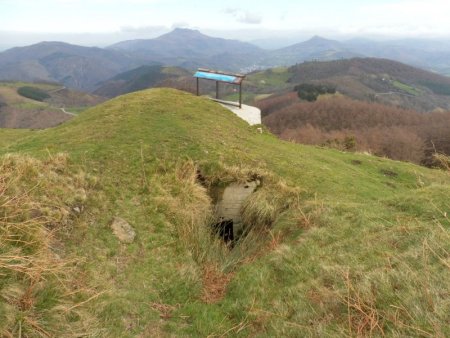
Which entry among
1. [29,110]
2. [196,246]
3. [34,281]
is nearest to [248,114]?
[196,246]

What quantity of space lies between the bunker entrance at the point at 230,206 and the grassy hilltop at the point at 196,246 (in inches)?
14.4

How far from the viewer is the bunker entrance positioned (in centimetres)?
1145

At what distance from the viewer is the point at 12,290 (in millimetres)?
4598

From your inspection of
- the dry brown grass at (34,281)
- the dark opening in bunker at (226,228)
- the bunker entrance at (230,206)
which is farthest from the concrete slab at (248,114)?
the dry brown grass at (34,281)

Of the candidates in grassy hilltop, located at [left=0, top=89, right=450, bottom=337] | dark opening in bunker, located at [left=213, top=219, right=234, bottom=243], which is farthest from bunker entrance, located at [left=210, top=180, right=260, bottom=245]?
grassy hilltop, located at [left=0, top=89, right=450, bottom=337]

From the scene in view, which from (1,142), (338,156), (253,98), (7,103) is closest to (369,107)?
(253,98)

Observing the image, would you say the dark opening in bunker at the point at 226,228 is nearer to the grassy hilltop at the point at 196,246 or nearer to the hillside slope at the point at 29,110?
the grassy hilltop at the point at 196,246

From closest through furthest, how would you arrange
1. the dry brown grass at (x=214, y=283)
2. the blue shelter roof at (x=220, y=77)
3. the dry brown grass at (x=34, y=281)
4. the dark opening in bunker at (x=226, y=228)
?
the dry brown grass at (x=34, y=281)
the dry brown grass at (x=214, y=283)
the dark opening in bunker at (x=226, y=228)
the blue shelter roof at (x=220, y=77)

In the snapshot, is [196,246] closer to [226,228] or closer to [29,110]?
[226,228]

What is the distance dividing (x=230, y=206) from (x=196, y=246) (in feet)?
10.9

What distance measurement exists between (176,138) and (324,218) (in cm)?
678

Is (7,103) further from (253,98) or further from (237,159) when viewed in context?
(237,159)

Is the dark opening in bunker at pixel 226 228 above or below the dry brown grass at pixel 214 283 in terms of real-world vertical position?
below

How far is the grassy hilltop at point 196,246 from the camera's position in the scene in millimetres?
5055
